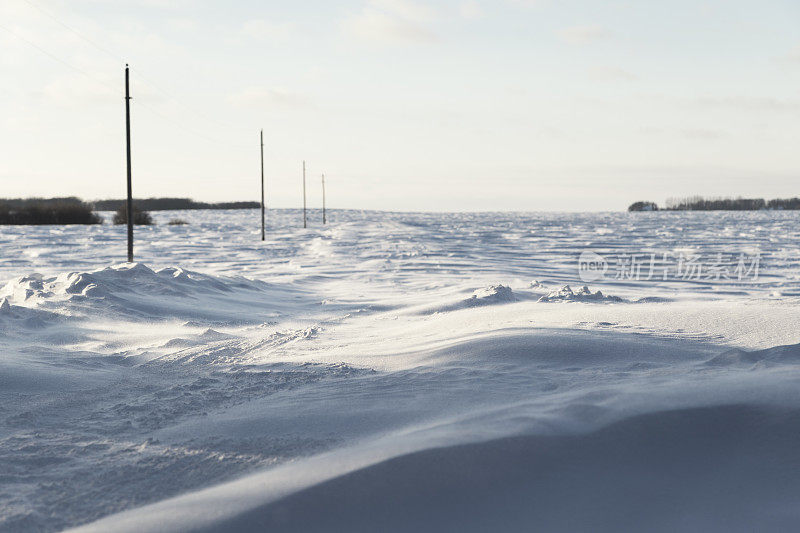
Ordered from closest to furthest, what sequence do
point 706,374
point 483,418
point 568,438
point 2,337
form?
1. point 568,438
2. point 483,418
3. point 706,374
4. point 2,337

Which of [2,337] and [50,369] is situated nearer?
[50,369]

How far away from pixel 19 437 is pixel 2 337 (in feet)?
10.2

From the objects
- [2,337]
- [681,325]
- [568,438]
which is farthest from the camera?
[2,337]

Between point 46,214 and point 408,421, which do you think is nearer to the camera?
point 408,421

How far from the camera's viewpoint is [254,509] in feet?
6.94

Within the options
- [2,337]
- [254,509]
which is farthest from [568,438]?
[2,337]

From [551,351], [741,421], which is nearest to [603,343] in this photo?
[551,351]

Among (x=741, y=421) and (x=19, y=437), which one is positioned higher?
(x=741, y=421)

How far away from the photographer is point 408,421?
3.12m

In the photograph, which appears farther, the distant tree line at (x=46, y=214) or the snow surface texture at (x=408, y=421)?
the distant tree line at (x=46, y=214)

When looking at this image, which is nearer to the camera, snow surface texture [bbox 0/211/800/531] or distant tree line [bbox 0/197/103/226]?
snow surface texture [bbox 0/211/800/531]

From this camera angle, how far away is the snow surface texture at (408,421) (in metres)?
2.19

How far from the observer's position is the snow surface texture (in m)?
2.19

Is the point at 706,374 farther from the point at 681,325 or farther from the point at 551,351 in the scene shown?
the point at 681,325
